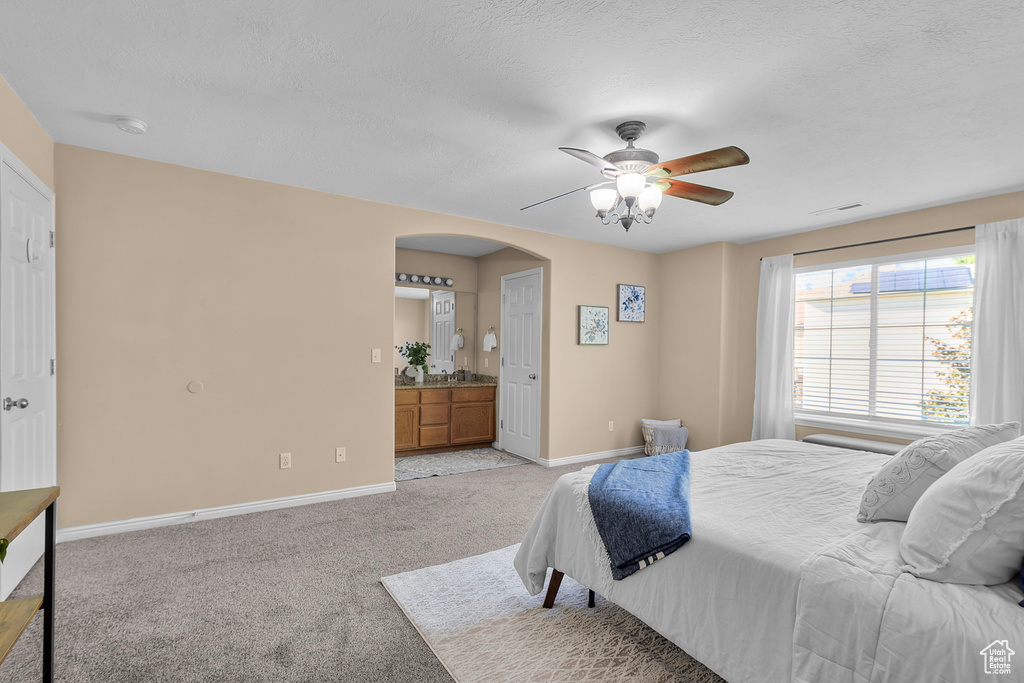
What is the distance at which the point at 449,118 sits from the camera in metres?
2.68

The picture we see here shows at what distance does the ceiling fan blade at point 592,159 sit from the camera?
231cm

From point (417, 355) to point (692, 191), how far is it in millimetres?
4192

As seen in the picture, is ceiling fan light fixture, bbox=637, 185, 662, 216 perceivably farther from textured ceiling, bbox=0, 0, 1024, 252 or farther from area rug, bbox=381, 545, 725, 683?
area rug, bbox=381, 545, 725, 683

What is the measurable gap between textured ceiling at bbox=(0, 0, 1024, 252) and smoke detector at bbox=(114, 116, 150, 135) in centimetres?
5

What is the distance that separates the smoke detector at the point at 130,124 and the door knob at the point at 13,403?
1520 mm

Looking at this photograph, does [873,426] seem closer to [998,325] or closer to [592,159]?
[998,325]

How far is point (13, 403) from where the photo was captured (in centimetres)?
242

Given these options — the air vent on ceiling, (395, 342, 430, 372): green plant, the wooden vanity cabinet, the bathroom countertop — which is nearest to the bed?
the air vent on ceiling

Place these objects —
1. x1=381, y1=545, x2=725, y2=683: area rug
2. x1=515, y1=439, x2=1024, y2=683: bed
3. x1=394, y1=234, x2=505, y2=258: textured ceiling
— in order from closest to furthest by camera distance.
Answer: x1=515, y1=439, x2=1024, y2=683: bed, x1=381, y1=545, x2=725, y2=683: area rug, x1=394, y1=234, x2=505, y2=258: textured ceiling

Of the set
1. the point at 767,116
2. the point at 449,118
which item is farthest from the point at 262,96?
the point at 767,116

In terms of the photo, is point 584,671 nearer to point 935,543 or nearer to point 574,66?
point 935,543

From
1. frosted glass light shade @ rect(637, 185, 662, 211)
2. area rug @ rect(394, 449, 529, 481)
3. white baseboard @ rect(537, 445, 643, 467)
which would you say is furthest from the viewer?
white baseboard @ rect(537, 445, 643, 467)

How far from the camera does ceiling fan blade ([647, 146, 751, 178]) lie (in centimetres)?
223

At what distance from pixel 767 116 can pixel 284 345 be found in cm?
351
